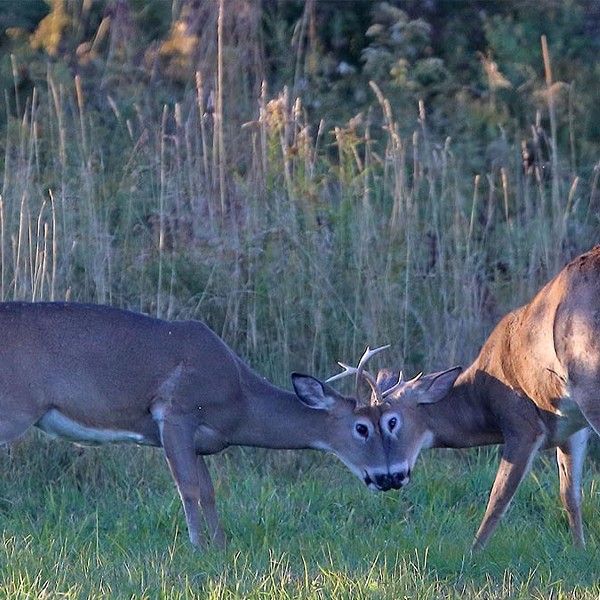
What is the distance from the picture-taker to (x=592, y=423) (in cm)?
612

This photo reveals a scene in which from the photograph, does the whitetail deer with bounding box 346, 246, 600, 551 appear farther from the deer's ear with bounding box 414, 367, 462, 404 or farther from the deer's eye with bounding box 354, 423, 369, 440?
the deer's eye with bounding box 354, 423, 369, 440

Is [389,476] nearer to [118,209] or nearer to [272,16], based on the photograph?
[118,209]

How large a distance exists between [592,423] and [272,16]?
24.3 ft

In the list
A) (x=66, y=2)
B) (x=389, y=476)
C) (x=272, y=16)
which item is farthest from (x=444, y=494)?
(x=66, y=2)

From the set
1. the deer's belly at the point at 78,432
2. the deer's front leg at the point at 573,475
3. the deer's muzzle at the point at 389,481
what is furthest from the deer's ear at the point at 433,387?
the deer's belly at the point at 78,432

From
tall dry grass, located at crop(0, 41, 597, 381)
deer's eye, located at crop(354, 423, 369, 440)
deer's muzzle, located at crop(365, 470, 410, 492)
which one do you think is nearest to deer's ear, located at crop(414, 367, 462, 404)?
deer's eye, located at crop(354, 423, 369, 440)

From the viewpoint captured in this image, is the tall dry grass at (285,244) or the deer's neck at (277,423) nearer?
the deer's neck at (277,423)

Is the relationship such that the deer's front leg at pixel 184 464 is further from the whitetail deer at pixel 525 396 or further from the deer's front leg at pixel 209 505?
the whitetail deer at pixel 525 396

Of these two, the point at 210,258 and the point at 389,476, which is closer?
the point at 389,476

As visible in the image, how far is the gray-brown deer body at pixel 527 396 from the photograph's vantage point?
20.4ft

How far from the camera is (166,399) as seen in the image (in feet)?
22.3

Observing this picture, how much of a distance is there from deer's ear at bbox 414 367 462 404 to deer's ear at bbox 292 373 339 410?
471 mm

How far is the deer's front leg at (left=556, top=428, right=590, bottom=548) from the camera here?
6540 mm

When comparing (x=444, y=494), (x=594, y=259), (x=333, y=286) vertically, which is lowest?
(x=444, y=494)
